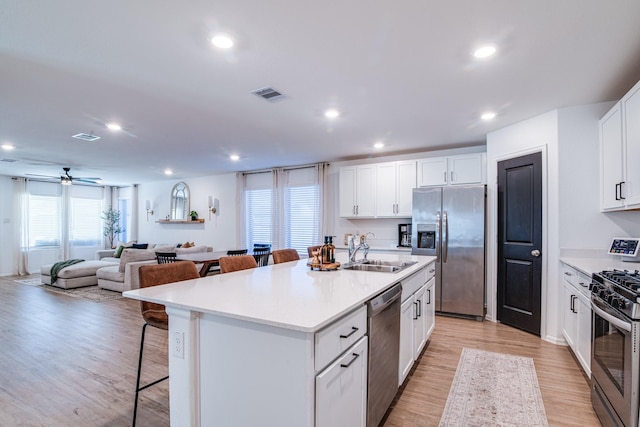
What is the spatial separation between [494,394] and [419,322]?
743 millimetres

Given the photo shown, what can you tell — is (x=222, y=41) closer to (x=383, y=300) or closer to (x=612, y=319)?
(x=383, y=300)

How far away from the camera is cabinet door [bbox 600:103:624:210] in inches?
109

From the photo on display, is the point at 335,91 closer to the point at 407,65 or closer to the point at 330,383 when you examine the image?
the point at 407,65

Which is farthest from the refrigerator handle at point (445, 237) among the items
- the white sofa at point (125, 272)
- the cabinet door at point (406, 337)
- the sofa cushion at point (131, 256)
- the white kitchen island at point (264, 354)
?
the sofa cushion at point (131, 256)

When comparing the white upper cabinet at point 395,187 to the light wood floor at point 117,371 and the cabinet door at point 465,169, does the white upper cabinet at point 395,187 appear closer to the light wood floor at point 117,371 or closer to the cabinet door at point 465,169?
the cabinet door at point 465,169

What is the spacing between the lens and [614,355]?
6.08 feet

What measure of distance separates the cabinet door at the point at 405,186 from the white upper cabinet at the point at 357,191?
445 mm

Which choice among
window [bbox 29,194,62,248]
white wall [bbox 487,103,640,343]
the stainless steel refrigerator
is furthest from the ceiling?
window [bbox 29,194,62,248]

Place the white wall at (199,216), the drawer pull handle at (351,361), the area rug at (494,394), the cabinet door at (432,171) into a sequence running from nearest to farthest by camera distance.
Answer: the drawer pull handle at (351,361)
the area rug at (494,394)
the cabinet door at (432,171)
the white wall at (199,216)

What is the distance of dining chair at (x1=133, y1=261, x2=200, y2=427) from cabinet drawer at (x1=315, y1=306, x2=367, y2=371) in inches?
44.8

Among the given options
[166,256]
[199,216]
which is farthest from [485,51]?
[199,216]

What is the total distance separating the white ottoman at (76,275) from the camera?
6.32 m

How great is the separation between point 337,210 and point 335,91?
138 inches

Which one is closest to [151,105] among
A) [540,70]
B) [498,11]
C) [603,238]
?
[498,11]
